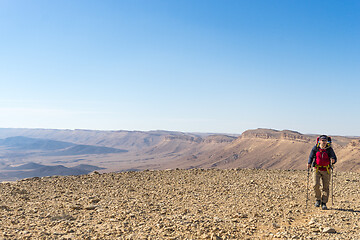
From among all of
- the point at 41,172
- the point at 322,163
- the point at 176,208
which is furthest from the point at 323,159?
the point at 41,172

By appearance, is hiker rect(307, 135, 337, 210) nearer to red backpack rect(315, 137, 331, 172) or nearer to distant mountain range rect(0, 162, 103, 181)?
red backpack rect(315, 137, 331, 172)

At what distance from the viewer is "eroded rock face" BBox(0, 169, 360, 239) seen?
22.4 feet

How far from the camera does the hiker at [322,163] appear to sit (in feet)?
32.0

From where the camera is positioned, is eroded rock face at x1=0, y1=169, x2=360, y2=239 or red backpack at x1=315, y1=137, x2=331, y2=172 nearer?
eroded rock face at x1=0, y1=169, x2=360, y2=239

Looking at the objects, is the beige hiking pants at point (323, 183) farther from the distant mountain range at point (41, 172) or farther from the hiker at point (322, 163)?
the distant mountain range at point (41, 172)

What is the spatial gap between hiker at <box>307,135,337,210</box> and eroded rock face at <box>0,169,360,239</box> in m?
0.60

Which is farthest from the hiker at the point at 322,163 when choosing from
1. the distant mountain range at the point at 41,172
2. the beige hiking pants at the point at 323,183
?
the distant mountain range at the point at 41,172

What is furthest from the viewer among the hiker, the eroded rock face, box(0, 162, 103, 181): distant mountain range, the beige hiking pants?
box(0, 162, 103, 181): distant mountain range

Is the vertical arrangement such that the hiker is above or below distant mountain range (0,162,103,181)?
above

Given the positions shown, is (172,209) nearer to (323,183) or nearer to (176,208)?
(176,208)

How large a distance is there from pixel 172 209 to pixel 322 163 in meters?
5.28

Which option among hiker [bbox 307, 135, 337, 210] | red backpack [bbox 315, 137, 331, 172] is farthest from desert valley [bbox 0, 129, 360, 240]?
red backpack [bbox 315, 137, 331, 172]

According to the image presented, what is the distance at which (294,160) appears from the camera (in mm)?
127812

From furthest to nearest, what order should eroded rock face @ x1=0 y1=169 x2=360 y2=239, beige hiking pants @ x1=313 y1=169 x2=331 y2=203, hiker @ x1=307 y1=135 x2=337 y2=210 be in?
hiker @ x1=307 y1=135 x2=337 y2=210 < beige hiking pants @ x1=313 y1=169 x2=331 y2=203 < eroded rock face @ x1=0 y1=169 x2=360 y2=239
